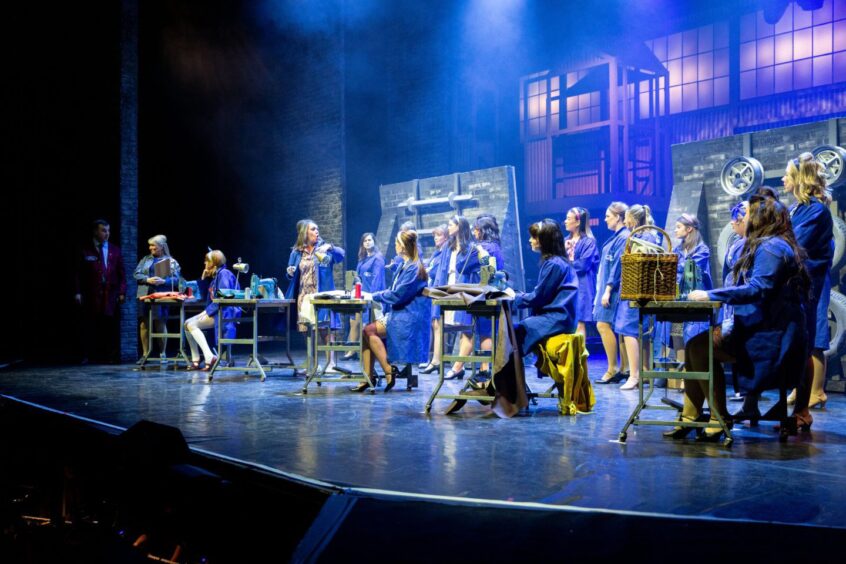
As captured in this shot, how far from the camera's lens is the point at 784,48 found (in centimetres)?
1102

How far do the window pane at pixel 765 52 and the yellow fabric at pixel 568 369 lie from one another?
8.40 m

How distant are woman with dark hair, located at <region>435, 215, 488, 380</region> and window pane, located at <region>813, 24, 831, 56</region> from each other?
6278 millimetres

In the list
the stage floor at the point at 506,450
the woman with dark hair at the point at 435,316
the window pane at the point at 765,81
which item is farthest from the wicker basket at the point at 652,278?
the window pane at the point at 765,81

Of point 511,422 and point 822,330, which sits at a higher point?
point 822,330

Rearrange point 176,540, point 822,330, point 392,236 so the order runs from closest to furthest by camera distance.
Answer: point 176,540, point 822,330, point 392,236

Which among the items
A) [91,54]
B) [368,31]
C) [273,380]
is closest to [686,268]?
[273,380]

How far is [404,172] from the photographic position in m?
12.6

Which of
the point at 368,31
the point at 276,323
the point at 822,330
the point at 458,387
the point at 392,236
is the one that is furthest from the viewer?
the point at 368,31

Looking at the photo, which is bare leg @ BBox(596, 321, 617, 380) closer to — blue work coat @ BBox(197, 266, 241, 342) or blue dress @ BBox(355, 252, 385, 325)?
blue dress @ BBox(355, 252, 385, 325)

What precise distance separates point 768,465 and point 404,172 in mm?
9877

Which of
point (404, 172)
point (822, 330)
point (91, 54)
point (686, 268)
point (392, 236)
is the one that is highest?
point (91, 54)

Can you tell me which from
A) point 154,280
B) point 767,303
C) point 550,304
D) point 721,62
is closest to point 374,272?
point 154,280

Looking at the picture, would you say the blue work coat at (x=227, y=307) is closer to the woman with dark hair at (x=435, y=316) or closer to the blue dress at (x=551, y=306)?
the woman with dark hair at (x=435, y=316)

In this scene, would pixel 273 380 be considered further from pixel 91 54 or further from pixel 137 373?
pixel 91 54
